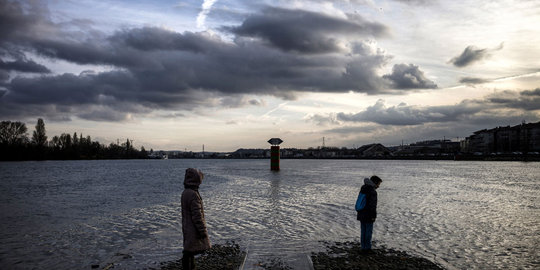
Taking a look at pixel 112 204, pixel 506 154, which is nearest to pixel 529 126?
pixel 506 154

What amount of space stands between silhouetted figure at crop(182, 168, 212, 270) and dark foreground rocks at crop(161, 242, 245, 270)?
1.68m

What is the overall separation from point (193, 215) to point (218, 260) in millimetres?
3118

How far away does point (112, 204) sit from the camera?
2600 centimetres

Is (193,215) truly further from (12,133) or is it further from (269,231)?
(12,133)

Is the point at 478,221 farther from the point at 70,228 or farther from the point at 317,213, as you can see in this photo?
the point at 70,228

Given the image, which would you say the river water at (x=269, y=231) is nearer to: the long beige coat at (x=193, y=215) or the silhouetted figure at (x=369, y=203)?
the silhouetted figure at (x=369, y=203)

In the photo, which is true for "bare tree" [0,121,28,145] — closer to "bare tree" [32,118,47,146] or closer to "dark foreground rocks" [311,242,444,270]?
"bare tree" [32,118,47,146]

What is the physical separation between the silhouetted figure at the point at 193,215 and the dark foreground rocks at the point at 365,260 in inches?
122

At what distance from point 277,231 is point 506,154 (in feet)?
652

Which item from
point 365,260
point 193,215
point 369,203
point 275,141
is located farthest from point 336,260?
point 275,141

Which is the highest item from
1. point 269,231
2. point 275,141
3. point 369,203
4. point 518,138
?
point 518,138

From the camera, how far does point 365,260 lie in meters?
10.2

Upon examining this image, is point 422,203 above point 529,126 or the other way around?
the other way around

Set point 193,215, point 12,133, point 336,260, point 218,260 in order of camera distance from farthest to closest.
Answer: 1. point 12,133
2. point 218,260
3. point 336,260
4. point 193,215
